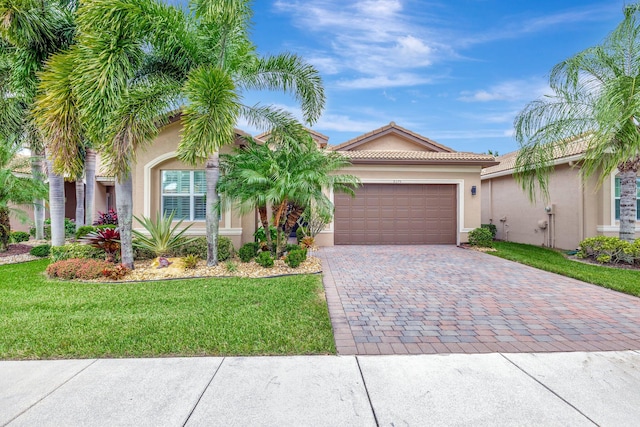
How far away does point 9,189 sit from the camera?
11039mm

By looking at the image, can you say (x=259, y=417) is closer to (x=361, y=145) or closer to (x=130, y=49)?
(x=130, y=49)

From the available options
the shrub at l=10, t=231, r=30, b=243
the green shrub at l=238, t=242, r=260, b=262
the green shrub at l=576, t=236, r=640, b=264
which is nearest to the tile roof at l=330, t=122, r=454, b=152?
the green shrub at l=576, t=236, r=640, b=264

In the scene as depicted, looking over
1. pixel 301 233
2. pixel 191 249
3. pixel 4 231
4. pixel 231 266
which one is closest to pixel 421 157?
pixel 301 233

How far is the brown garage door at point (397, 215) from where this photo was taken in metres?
13.7

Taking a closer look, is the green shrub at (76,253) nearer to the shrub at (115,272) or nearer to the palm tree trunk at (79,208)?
the shrub at (115,272)

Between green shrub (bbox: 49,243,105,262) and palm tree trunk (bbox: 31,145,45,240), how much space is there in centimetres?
509

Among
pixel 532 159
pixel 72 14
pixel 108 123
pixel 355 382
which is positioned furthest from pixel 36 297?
pixel 532 159

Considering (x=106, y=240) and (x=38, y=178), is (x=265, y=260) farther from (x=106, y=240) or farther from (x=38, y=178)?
(x=38, y=178)

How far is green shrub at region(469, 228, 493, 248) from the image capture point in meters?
12.5

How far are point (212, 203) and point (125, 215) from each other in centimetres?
212

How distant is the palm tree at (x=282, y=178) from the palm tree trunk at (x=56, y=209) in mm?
5798

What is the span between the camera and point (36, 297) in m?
6.21

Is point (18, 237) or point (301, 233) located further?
point (18, 237)

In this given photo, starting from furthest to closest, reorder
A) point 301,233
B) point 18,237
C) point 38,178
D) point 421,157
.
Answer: point 18,237
point 38,178
point 421,157
point 301,233
